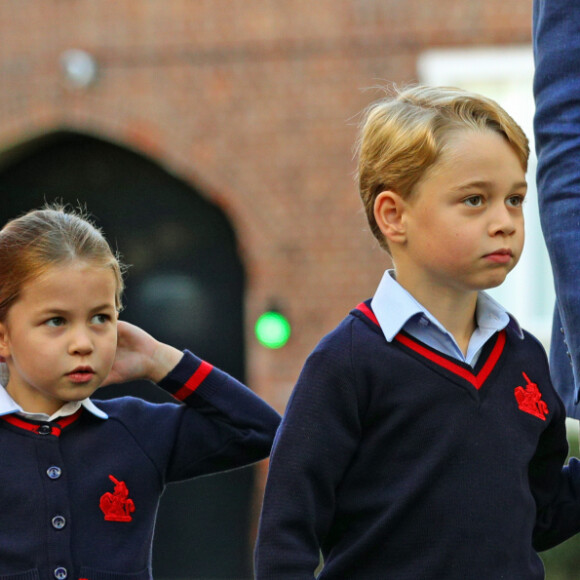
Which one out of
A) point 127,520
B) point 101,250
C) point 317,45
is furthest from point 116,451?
point 317,45

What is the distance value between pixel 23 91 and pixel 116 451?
17.9 feet

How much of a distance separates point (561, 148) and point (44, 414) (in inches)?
43.2

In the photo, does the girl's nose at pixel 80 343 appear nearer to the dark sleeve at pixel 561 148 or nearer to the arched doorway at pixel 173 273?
the dark sleeve at pixel 561 148

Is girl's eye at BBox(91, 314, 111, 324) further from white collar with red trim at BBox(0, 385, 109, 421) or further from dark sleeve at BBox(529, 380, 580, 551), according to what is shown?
dark sleeve at BBox(529, 380, 580, 551)

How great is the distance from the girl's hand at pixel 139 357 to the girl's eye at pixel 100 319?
0.22 metres

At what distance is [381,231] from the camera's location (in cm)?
220

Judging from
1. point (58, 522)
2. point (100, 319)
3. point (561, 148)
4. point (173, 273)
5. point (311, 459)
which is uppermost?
point (173, 273)

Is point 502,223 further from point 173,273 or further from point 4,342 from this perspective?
point 173,273

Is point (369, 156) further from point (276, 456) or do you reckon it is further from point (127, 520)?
point (127, 520)

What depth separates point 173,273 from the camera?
26.2 ft

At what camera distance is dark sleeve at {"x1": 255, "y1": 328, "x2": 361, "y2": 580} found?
2.00 meters

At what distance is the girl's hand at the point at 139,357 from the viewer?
2576 mm

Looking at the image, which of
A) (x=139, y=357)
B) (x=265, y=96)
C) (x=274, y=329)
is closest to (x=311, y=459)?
(x=139, y=357)

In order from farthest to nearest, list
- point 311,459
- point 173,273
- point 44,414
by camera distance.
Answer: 1. point 173,273
2. point 44,414
3. point 311,459
